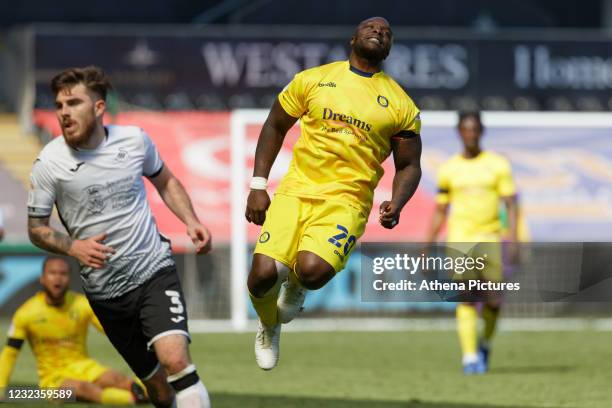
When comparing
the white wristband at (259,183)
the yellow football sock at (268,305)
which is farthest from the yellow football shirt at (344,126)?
the yellow football sock at (268,305)

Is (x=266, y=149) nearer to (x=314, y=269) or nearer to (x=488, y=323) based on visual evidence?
(x=314, y=269)

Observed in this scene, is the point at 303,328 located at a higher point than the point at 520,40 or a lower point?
lower

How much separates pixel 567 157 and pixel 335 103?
11.2 metres

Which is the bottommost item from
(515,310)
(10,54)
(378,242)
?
(515,310)

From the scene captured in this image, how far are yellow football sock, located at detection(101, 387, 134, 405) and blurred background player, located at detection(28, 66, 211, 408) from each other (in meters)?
2.64

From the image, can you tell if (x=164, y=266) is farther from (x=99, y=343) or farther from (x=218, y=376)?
(x=99, y=343)

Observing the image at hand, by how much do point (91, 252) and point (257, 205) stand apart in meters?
1.25

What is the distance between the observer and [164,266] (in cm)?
809

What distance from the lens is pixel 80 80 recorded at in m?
7.83

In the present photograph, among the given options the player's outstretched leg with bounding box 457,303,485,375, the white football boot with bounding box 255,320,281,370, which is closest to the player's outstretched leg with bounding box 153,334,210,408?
the white football boot with bounding box 255,320,281,370

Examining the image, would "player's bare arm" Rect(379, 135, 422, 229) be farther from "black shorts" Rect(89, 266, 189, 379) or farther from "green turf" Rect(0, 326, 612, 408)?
"green turf" Rect(0, 326, 612, 408)

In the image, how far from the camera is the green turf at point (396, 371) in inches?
426

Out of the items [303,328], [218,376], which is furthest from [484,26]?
[218,376]

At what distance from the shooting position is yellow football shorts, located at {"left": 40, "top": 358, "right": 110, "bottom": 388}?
11.0 m
